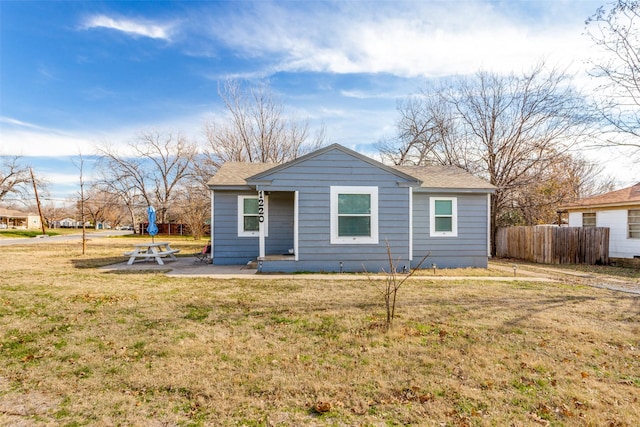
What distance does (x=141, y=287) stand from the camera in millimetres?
7152

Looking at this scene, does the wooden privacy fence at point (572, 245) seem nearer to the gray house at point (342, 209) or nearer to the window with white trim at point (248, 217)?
the gray house at point (342, 209)

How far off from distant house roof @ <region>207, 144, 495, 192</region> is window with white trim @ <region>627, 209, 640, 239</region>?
23.6 feet

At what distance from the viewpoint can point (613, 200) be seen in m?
13.8

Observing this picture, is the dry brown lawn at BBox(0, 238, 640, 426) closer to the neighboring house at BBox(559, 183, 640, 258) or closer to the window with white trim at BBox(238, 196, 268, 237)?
the window with white trim at BBox(238, 196, 268, 237)

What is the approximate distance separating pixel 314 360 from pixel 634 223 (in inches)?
637

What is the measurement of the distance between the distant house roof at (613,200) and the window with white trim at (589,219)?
46 centimetres

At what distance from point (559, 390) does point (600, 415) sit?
0.40m

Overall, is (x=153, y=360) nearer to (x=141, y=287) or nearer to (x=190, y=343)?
(x=190, y=343)

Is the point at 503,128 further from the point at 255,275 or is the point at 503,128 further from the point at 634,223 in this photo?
the point at 255,275

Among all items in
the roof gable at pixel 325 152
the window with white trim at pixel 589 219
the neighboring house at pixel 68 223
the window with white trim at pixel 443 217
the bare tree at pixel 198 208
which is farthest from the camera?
the neighboring house at pixel 68 223

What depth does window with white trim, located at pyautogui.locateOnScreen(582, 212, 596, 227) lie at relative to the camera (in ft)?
49.1

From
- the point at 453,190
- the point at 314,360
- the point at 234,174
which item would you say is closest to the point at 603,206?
the point at 453,190

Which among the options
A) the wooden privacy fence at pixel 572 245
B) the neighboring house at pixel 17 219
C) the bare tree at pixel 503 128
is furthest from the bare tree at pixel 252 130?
the neighboring house at pixel 17 219

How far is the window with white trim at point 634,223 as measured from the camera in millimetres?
12836
